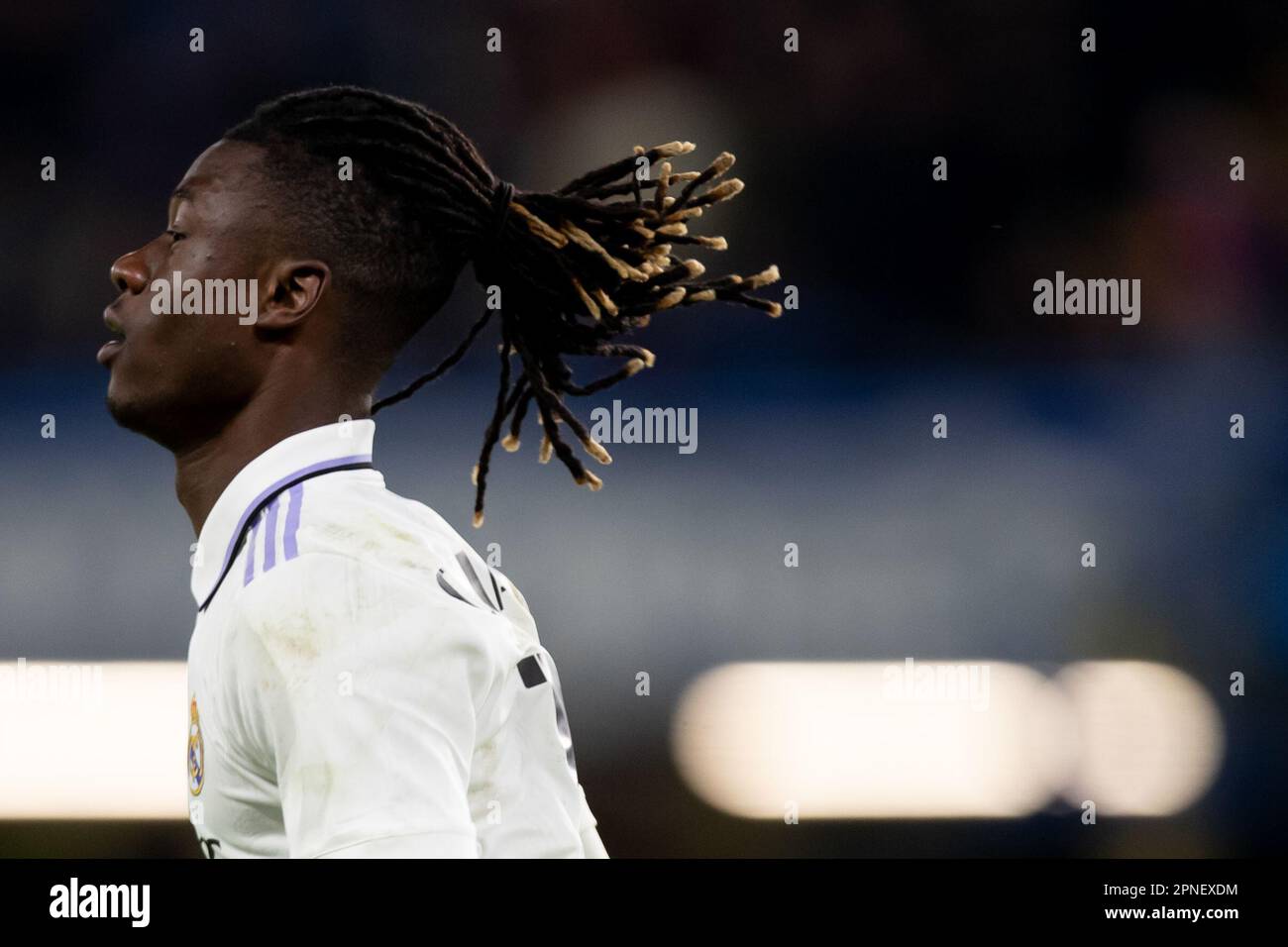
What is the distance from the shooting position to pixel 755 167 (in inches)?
189

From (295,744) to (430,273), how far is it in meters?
0.88

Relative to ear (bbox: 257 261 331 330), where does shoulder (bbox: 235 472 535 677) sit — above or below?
below

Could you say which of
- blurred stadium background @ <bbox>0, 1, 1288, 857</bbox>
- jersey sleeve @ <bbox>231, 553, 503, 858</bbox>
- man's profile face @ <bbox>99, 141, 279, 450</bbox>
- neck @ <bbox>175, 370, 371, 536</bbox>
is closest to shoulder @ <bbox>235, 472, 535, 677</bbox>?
jersey sleeve @ <bbox>231, 553, 503, 858</bbox>

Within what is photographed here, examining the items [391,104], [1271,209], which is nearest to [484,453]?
[391,104]

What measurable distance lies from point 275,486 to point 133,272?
46 cm

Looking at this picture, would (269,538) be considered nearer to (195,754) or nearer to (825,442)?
(195,754)

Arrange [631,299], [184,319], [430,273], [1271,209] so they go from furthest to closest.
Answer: [1271,209] → [631,299] → [430,273] → [184,319]

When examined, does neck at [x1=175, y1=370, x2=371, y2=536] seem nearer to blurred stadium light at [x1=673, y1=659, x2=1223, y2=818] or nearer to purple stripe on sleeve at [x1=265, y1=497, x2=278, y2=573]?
purple stripe on sleeve at [x1=265, y1=497, x2=278, y2=573]

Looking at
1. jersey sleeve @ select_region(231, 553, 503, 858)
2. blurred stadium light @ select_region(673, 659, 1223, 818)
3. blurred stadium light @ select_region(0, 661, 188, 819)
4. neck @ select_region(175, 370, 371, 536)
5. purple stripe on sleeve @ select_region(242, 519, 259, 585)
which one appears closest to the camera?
jersey sleeve @ select_region(231, 553, 503, 858)

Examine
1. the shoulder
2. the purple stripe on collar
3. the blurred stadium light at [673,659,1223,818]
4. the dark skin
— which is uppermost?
the dark skin

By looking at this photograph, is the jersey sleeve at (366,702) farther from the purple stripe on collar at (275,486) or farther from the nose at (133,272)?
the nose at (133,272)

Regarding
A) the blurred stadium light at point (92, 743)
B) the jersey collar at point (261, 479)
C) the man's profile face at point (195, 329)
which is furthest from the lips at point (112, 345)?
the blurred stadium light at point (92, 743)

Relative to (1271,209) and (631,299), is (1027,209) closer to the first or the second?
(1271,209)

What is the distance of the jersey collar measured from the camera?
204 cm
